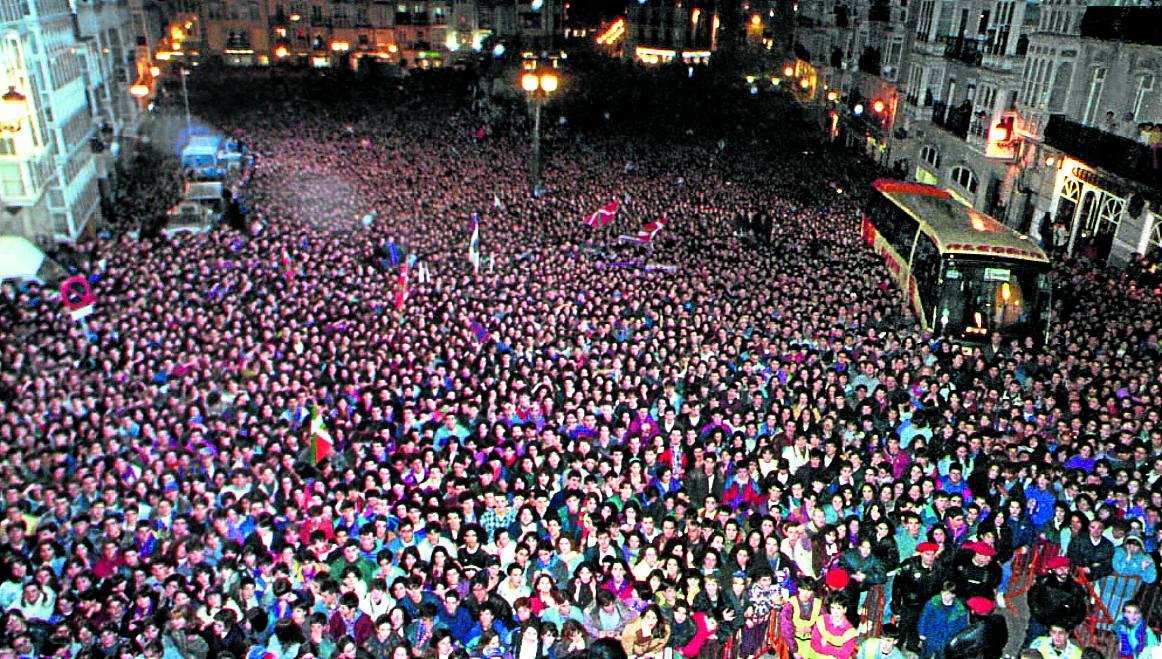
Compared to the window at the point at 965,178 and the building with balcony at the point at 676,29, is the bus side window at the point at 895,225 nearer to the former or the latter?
the window at the point at 965,178

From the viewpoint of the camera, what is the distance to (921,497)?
10078 mm

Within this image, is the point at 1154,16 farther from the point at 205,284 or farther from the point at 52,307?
the point at 52,307

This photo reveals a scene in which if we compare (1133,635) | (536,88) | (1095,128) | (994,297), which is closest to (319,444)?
(1133,635)

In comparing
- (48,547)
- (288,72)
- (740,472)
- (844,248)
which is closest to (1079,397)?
(740,472)

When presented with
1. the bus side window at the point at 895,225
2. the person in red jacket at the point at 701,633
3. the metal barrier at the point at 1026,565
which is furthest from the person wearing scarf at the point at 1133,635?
the bus side window at the point at 895,225

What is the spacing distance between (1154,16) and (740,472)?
18810 mm

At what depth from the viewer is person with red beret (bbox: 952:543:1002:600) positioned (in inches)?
340

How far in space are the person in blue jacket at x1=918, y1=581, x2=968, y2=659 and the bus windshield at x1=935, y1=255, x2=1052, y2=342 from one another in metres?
9.79

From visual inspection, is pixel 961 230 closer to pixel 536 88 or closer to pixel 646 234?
pixel 646 234

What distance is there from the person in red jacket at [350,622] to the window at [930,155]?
3168 cm

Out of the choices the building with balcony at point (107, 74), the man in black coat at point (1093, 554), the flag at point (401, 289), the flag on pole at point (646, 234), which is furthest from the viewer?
the building with balcony at point (107, 74)

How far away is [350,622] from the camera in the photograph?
848 cm

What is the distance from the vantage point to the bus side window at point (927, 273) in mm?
17688

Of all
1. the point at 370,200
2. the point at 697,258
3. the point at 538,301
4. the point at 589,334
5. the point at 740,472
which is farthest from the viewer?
the point at 370,200
